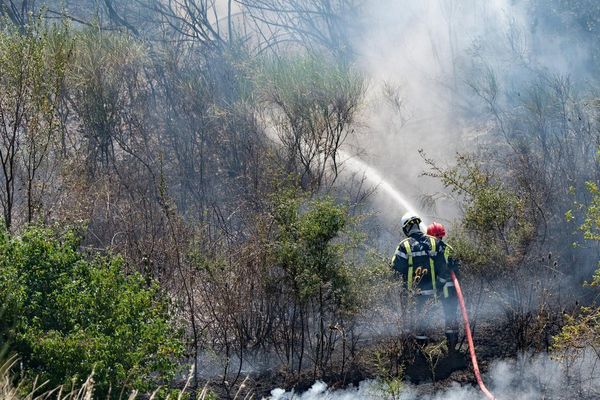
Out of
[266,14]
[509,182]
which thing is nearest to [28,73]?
[509,182]

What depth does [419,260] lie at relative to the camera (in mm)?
10102

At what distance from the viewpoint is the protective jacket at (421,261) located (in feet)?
33.0

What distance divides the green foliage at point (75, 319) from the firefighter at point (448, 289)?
134 inches

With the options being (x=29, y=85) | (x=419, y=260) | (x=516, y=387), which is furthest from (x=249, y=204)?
(x=516, y=387)

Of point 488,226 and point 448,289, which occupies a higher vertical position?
point 488,226

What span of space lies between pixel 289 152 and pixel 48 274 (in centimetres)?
985

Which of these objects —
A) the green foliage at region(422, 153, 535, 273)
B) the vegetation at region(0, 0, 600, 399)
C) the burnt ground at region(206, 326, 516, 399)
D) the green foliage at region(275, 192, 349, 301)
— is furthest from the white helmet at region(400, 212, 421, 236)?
the burnt ground at region(206, 326, 516, 399)

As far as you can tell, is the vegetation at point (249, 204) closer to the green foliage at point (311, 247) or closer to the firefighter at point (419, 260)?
the green foliage at point (311, 247)

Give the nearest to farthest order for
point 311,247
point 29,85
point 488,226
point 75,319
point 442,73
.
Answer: point 75,319
point 311,247
point 488,226
point 29,85
point 442,73

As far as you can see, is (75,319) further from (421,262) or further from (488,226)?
(488,226)

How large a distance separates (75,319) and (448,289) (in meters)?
4.45

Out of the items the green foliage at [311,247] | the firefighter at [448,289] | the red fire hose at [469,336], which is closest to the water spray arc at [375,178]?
the firefighter at [448,289]

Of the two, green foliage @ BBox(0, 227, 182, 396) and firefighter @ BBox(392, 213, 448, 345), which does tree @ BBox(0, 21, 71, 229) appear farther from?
firefighter @ BBox(392, 213, 448, 345)

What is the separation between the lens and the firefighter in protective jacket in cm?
1008
